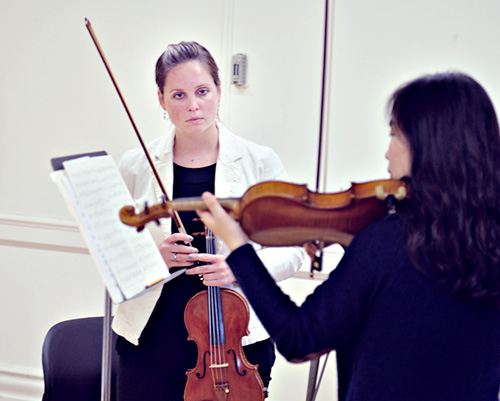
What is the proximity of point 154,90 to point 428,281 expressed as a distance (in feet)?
5.81

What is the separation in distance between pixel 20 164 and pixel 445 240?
7.27 feet

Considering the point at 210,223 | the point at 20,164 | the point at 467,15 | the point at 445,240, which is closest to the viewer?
the point at 445,240

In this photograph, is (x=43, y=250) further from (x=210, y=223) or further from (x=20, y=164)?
(x=210, y=223)

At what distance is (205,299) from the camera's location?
4.75 feet

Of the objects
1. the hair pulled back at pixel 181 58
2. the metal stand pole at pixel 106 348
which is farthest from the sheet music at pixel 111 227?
the hair pulled back at pixel 181 58

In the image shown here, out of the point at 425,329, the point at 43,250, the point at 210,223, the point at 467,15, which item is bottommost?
the point at 43,250

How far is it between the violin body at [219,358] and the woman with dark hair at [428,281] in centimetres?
48

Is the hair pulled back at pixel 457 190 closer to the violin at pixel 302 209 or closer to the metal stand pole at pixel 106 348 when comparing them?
the violin at pixel 302 209

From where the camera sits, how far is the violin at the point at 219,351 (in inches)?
55.9

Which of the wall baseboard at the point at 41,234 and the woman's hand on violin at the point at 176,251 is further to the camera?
the wall baseboard at the point at 41,234

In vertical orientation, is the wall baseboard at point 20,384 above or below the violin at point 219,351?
below

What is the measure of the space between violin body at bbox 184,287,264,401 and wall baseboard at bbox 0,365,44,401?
5.02 feet

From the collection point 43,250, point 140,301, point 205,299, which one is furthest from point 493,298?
point 43,250

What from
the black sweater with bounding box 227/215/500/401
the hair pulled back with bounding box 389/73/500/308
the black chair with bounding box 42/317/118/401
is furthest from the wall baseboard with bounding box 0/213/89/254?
the hair pulled back with bounding box 389/73/500/308
